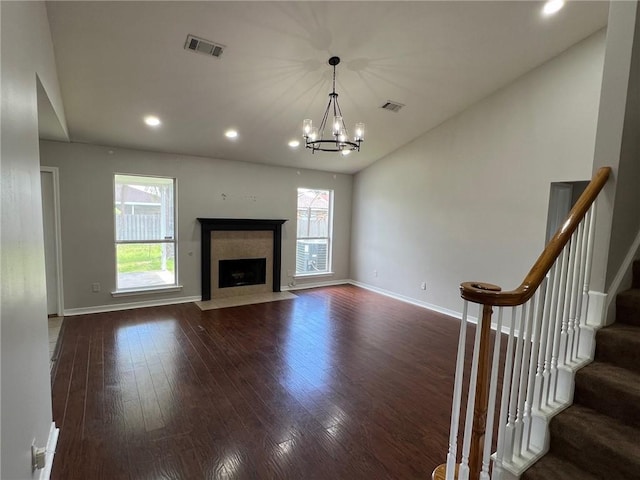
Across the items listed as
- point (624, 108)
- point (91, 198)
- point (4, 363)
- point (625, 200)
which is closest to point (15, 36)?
point (4, 363)

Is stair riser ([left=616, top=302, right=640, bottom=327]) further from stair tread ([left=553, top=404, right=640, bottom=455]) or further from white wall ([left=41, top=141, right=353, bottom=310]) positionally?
white wall ([left=41, top=141, right=353, bottom=310])

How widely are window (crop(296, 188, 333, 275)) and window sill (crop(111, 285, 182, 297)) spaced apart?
251 centimetres

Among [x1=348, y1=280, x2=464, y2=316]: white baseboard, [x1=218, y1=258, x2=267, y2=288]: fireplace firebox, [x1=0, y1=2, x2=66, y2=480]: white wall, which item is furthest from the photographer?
[x1=218, y1=258, x2=267, y2=288]: fireplace firebox

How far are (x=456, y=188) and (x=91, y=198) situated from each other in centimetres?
562

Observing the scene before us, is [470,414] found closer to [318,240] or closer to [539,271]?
[539,271]

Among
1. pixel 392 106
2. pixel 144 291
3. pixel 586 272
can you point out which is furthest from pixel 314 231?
pixel 586 272

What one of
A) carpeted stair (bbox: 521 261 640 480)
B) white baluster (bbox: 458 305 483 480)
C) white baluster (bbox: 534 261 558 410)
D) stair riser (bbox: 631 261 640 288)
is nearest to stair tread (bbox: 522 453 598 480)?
carpeted stair (bbox: 521 261 640 480)

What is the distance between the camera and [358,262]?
734cm

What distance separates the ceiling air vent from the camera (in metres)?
4.46

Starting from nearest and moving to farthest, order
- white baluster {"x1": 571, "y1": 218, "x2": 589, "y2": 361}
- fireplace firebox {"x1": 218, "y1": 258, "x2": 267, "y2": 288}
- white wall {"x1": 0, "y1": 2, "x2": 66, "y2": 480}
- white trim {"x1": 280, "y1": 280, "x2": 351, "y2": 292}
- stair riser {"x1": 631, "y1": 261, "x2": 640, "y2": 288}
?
1. white wall {"x1": 0, "y1": 2, "x2": 66, "y2": 480}
2. white baluster {"x1": 571, "y1": 218, "x2": 589, "y2": 361}
3. stair riser {"x1": 631, "y1": 261, "x2": 640, "y2": 288}
4. fireplace firebox {"x1": 218, "y1": 258, "x2": 267, "y2": 288}
5. white trim {"x1": 280, "y1": 280, "x2": 351, "y2": 292}

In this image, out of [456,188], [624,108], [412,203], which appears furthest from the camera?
[412,203]

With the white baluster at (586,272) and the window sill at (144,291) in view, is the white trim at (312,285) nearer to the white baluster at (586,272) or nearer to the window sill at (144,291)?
the window sill at (144,291)

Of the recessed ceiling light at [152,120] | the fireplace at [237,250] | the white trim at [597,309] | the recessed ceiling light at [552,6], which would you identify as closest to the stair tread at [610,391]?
the white trim at [597,309]

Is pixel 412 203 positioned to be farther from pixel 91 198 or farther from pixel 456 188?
pixel 91 198
